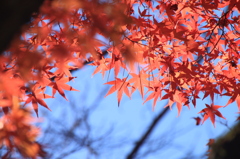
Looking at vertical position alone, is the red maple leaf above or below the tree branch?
above

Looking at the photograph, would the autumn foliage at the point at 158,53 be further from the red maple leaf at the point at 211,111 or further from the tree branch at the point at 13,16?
the tree branch at the point at 13,16

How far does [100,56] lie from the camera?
2242mm

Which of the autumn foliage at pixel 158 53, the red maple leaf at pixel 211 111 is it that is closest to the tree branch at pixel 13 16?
the autumn foliage at pixel 158 53

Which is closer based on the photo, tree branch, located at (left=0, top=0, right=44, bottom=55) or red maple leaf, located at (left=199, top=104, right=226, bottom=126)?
tree branch, located at (left=0, top=0, right=44, bottom=55)

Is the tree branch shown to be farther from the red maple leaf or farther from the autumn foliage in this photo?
the red maple leaf

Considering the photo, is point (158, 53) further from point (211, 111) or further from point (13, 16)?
point (13, 16)

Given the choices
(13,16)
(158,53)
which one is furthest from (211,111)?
(13,16)

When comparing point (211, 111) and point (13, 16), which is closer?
point (13, 16)

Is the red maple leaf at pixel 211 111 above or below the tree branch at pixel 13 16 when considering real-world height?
above

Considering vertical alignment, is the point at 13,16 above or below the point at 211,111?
below

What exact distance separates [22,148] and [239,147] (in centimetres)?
133

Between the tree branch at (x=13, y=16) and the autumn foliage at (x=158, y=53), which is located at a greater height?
the autumn foliage at (x=158, y=53)

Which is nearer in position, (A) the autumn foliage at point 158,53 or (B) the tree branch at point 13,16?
(B) the tree branch at point 13,16

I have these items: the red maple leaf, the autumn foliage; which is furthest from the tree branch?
the red maple leaf
